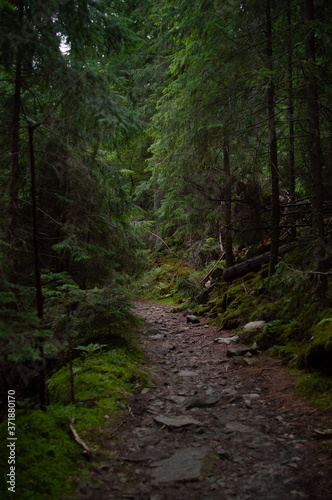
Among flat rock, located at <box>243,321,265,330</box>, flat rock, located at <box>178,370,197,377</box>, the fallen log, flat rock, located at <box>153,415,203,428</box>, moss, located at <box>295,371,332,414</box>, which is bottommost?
flat rock, located at <box>178,370,197,377</box>

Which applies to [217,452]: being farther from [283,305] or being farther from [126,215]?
[126,215]

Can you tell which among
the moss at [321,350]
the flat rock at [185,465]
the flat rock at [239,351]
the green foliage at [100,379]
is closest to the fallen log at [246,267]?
the flat rock at [239,351]

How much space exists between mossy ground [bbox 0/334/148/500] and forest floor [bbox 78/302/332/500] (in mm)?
229

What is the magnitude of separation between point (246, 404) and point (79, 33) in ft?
20.6

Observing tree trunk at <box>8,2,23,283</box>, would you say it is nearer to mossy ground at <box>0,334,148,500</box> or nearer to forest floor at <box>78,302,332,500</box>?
mossy ground at <box>0,334,148,500</box>

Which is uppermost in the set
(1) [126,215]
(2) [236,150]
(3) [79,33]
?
(3) [79,33]

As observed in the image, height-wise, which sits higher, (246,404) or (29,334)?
(29,334)

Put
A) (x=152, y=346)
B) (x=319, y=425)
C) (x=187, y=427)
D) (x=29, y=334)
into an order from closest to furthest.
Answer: (x=29, y=334) → (x=319, y=425) → (x=187, y=427) → (x=152, y=346)

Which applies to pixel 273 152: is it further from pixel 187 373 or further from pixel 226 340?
pixel 187 373

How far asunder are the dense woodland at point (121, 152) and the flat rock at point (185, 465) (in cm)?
178

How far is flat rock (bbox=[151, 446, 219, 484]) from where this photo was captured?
3123 millimetres

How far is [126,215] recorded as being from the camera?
28.1 ft

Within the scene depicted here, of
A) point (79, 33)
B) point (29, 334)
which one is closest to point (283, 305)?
point (29, 334)

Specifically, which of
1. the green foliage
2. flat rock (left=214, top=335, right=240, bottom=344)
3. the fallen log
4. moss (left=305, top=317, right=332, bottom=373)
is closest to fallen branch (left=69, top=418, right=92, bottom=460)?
the green foliage
